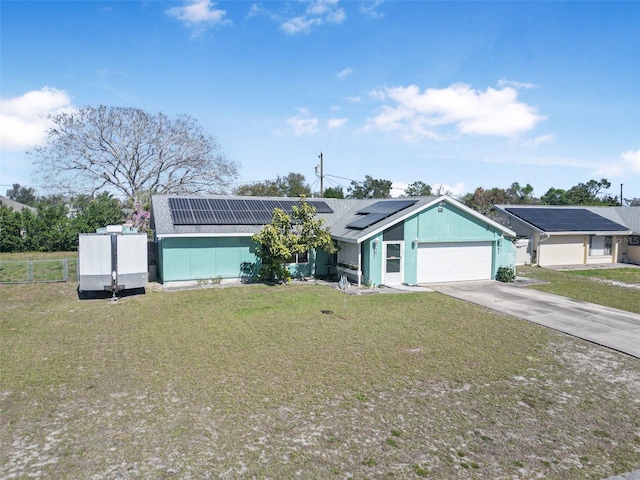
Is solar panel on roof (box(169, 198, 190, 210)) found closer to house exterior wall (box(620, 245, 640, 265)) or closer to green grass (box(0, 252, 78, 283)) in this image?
green grass (box(0, 252, 78, 283))

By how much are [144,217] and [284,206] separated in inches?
632

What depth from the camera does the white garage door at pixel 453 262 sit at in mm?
18828

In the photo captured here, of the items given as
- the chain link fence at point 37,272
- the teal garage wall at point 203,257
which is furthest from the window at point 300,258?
the chain link fence at point 37,272

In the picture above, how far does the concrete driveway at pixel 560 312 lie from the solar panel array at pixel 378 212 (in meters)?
3.78

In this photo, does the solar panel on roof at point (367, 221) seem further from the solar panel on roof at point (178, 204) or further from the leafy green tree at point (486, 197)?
the leafy green tree at point (486, 197)

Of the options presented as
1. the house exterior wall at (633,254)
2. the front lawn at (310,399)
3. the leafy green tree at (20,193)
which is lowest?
the front lawn at (310,399)

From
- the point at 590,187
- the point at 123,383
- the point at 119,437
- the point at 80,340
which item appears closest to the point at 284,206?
the point at 80,340

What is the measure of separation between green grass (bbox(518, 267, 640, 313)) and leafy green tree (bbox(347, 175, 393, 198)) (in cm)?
3235

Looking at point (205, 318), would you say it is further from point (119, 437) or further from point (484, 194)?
point (484, 194)

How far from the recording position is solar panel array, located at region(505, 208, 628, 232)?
2591 centimetres

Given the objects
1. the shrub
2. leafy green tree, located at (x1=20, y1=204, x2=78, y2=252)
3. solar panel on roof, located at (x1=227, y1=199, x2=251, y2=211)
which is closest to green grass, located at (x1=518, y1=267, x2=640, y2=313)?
the shrub

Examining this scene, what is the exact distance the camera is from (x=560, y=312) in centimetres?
1352

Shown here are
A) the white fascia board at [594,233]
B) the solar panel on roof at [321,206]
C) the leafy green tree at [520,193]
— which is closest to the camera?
the solar panel on roof at [321,206]

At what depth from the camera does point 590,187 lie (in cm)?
6831
